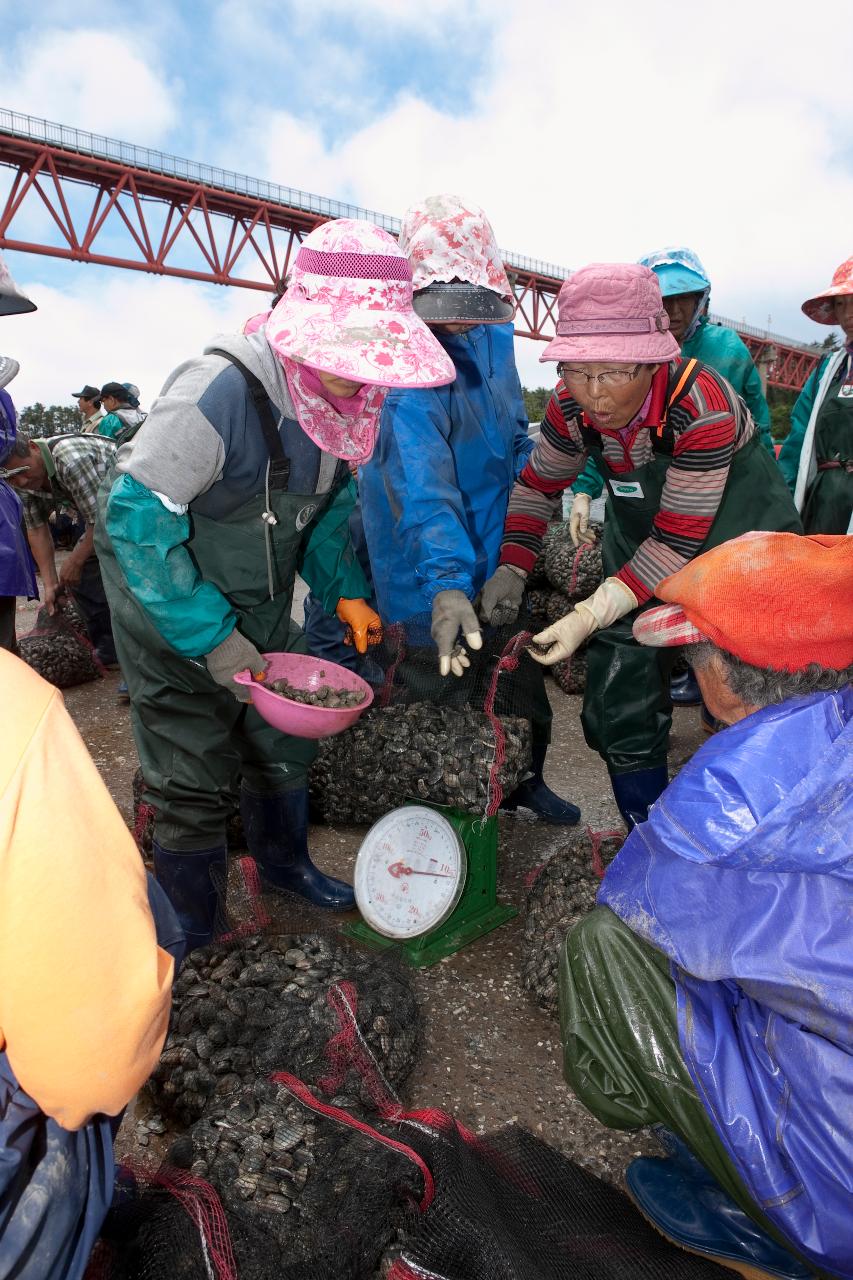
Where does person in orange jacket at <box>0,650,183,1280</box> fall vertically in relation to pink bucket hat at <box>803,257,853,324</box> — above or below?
below

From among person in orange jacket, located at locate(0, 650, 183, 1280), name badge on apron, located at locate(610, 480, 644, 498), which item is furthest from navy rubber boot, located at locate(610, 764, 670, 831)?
person in orange jacket, located at locate(0, 650, 183, 1280)

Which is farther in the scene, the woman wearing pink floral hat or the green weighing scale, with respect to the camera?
the green weighing scale

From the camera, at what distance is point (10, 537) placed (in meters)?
3.15

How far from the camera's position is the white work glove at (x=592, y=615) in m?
2.23

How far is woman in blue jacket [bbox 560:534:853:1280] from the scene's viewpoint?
1142mm

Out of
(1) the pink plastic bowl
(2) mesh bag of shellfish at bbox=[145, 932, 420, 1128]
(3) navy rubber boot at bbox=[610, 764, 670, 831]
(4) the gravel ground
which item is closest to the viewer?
(2) mesh bag of shellfish at bbox=[145, 932, 420, 1128]

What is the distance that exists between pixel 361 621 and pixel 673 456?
1.02 m

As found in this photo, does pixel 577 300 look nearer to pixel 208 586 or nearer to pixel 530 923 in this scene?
pixel 208 586

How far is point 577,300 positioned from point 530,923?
1642 millimetres

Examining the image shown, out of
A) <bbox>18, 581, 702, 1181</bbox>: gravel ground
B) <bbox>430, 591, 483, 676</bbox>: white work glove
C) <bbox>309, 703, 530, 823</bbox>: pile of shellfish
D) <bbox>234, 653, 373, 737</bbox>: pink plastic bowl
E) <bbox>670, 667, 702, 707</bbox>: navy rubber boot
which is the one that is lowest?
<bbox>18, 581, 702, 1181</bbox>: gravel ground

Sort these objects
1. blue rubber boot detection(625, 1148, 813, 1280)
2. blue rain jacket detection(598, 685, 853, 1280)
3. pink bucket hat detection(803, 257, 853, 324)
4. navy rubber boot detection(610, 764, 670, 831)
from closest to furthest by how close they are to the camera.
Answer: blue rain jacket detection(598, 685, 853, 1280) → blue rubber boot detection(625, 1148, 813, 1280) → navy rubber boot detection(610, 764, 670, 831) → pink bucket hat detection(803, 257, 853, 324)

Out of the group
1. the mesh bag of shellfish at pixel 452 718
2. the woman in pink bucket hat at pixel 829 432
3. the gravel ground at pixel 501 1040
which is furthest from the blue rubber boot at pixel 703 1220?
the woman in pink bucket hat at pixel 829 432

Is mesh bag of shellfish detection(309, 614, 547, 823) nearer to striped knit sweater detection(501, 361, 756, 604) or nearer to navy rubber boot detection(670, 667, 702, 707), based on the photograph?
striped knit sweater detection(501, 361, 756, 604)

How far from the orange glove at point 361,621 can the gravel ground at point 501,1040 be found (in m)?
0.86
